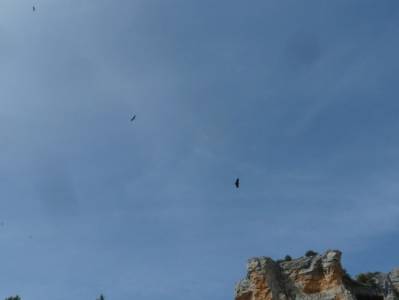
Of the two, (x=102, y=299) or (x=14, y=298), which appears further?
(x=102, y=299)

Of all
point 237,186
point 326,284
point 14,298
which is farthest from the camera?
point 14,298

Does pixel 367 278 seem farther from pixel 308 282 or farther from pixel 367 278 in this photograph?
pixel 308 282

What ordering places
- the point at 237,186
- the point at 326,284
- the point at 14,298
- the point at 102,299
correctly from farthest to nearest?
1. the point at 102,299
2. the point at 14,298
3. the point at 326,284
4. the point at 237,186

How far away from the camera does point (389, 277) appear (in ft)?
152

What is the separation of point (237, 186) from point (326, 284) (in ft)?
53.2

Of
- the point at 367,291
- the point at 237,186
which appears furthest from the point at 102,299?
the point at 237,186

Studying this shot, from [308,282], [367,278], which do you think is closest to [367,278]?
[367,278]

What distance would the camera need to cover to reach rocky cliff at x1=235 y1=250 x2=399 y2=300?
4441 cm

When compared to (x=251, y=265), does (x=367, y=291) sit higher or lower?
lower

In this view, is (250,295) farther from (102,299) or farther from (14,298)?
(102,299)

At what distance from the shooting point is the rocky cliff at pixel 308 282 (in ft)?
146

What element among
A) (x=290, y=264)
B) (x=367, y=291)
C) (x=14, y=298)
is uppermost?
(x=14, y=298)

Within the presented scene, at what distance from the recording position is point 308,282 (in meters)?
45.1

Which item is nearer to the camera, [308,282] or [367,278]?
[308,282]
